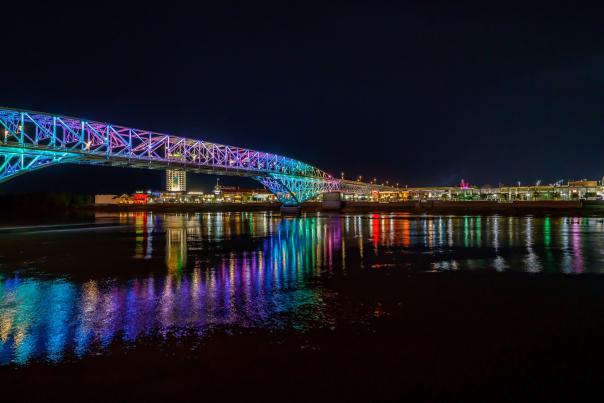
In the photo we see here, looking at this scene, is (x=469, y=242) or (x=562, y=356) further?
(x=469, y=242)

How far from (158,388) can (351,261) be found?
9995mm

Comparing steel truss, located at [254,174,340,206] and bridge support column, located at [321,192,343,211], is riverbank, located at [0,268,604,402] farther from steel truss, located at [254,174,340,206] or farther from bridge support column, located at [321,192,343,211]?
steel truss, located at [254,174,340,206]

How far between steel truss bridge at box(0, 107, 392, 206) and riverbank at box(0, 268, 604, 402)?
36.3 meters

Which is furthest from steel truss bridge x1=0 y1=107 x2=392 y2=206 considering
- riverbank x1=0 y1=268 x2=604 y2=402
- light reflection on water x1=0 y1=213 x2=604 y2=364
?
riverbank x1=0 y1=268 x2=604 y2=402

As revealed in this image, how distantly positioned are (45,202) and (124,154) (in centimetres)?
8545

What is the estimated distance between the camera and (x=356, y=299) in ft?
28.1

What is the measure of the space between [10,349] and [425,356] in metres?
5.67

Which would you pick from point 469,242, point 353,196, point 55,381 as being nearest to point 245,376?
point 55,381

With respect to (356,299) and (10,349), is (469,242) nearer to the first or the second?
(356,299)

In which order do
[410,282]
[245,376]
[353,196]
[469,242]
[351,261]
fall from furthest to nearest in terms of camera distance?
[353,196] < [469,242] < [351,261] < [410,282] < [245,376]

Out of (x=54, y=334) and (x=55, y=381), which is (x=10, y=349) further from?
(x=55, y=381)

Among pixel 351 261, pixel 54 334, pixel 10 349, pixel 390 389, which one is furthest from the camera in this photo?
pixel 351 261

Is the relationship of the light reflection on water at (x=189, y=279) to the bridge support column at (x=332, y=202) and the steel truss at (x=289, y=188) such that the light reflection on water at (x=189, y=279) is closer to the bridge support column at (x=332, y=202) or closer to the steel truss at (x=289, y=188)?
the bridge support column at (x=332, y=202)

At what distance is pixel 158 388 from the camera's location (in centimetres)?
→ 461
